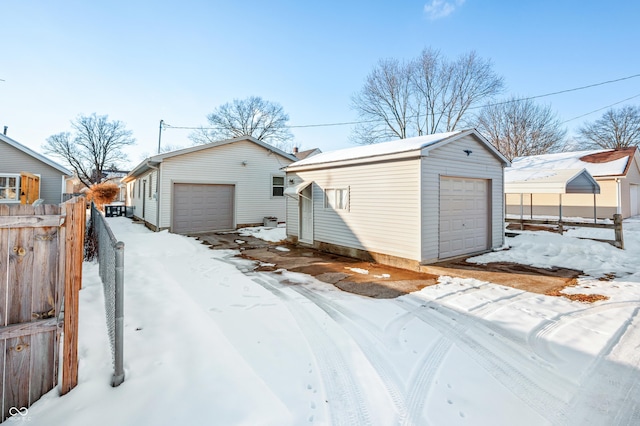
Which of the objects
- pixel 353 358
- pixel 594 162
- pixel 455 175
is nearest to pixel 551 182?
pixel 455 175

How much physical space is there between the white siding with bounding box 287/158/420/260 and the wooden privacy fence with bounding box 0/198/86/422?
242 inches

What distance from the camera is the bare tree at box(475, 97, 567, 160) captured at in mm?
27766

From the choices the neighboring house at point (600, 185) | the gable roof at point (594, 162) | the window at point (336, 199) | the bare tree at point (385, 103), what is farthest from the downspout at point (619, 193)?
the window at point (336, 199)

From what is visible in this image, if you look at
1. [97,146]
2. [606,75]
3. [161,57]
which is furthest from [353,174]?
[97,146]

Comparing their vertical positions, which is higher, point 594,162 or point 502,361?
point 594,162

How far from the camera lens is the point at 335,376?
2.68m

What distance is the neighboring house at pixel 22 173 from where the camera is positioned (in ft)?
41.4

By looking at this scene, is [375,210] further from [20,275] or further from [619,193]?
[619,193]

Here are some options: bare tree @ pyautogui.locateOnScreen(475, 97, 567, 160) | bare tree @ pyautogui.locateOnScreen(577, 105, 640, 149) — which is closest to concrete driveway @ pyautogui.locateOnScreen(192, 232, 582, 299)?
bare tree @ pyautogui.locateOnScreen(475, 97, 567, 160)

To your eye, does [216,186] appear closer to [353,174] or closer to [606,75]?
[353,174]

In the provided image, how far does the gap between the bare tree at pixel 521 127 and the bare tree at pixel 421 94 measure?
3.09 meters

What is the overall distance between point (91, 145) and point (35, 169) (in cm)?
2653

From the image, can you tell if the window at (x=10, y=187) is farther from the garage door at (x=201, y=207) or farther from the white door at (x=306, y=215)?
the white door at (x=306, y=215)

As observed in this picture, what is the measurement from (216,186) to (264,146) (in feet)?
10.3
